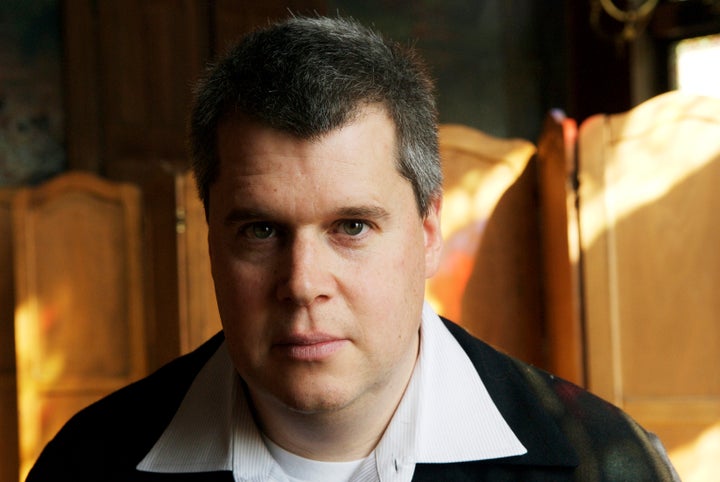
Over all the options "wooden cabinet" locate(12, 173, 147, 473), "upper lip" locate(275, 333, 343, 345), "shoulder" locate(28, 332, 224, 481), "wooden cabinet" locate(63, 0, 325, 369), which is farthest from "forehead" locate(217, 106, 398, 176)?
"wooden cabinet" locate(63, 0, 325, 369)

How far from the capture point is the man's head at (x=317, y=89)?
1355mm

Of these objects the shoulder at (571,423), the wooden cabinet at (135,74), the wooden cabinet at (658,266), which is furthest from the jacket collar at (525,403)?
the wooden cabinet at (135,74)

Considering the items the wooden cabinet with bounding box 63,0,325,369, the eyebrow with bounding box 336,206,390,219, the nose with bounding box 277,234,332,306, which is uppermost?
the wooden cabinet with bounding box 63,0,325,369

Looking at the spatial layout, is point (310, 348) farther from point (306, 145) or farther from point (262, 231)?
point (306, 145)

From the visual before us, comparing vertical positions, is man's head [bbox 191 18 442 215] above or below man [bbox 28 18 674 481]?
above

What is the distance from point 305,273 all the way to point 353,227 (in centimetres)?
11

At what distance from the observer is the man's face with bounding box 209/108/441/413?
1.34 meters

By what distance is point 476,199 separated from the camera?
3289mm

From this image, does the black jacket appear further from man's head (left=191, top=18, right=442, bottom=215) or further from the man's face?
man's head (left=191, top=18, right=442, bottom=215)

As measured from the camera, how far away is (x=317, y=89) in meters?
1.36

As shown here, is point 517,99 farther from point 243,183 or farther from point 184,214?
point 243,183

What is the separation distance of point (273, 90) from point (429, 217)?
37cm

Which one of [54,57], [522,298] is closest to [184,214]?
[522,298]

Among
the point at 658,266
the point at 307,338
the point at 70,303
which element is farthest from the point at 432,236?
the point at 70,303
